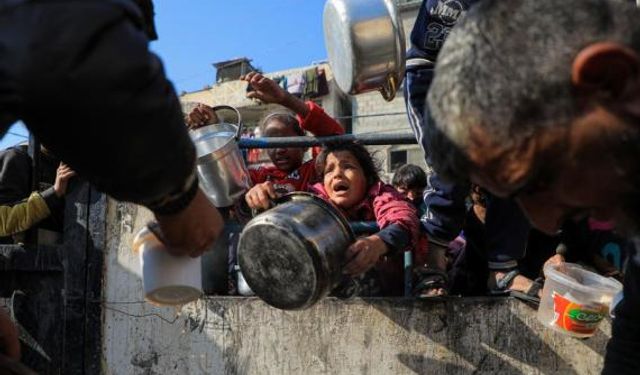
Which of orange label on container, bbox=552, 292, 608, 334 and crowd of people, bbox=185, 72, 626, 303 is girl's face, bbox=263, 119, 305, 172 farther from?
orange label on container, bbox=552, 292, 608, 334

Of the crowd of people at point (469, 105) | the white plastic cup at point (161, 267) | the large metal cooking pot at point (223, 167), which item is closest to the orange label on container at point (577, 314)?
the crowd of people at point (469, 105)

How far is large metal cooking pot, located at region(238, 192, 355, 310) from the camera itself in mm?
2471

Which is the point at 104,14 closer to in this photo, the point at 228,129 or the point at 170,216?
the point at 170,216

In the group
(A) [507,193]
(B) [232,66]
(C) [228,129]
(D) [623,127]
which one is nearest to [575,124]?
(D) [623,127]

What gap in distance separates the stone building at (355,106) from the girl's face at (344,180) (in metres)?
16.3

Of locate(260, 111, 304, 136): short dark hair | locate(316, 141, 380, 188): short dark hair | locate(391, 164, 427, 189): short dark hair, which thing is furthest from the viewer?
locate(391, 164, 427, 189): short dark hair

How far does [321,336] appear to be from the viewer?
3018mm

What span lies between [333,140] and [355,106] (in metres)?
20.7

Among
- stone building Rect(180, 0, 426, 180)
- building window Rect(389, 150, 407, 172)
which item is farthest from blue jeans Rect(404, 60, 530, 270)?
building window Rect(389, 150, 407, 172)

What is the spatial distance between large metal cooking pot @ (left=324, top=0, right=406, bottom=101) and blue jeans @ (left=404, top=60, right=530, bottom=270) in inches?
7.4

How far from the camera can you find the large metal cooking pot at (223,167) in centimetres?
319

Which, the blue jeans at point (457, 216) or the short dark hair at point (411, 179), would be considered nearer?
the blue jeans at point (457, 216)

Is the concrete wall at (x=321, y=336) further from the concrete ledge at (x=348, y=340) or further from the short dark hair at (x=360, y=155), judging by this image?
the short dark hair at (x=360, y=155)

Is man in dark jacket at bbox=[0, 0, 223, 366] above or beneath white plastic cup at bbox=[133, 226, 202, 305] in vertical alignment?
above
